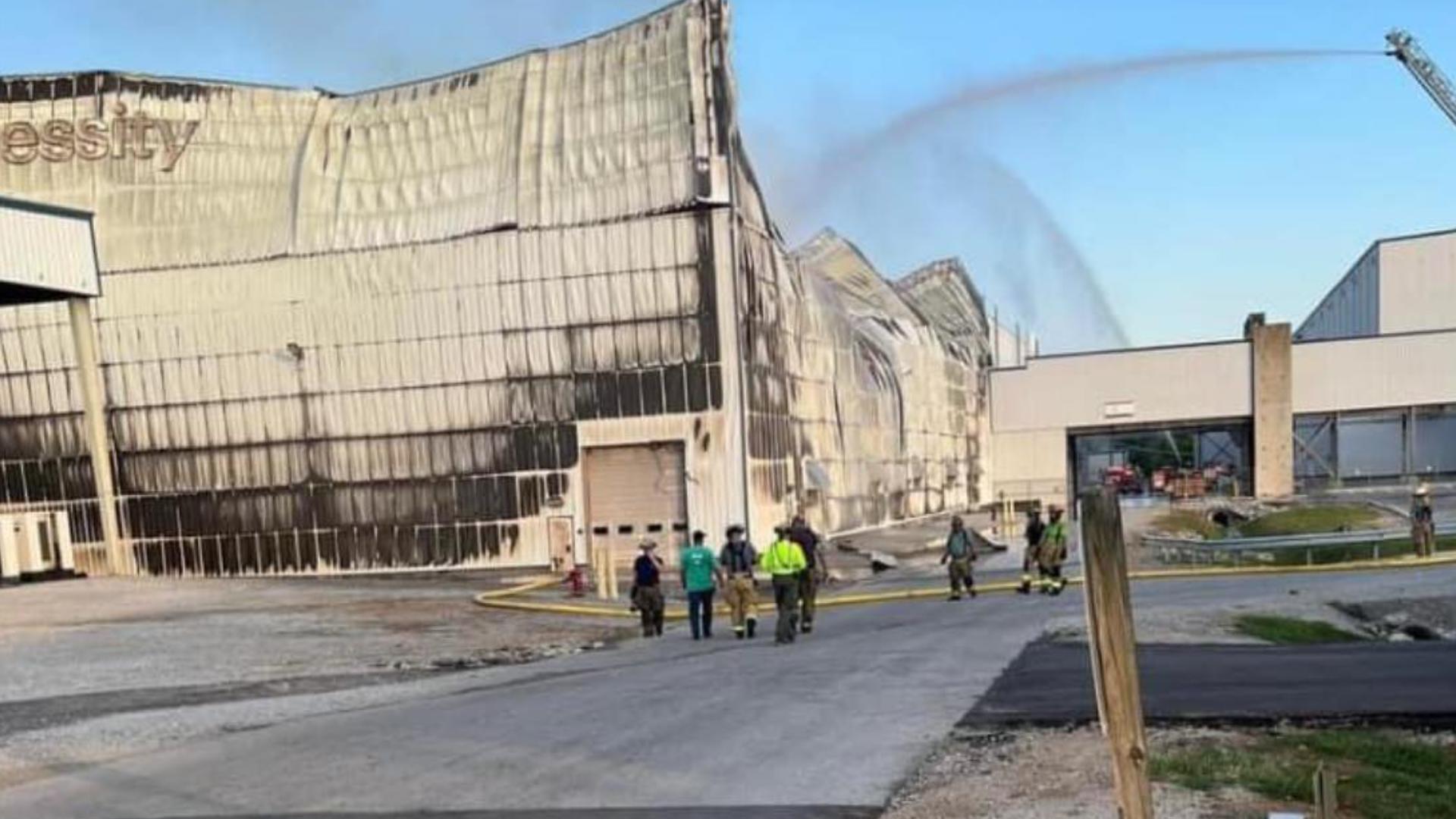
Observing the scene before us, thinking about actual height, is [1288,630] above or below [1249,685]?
below

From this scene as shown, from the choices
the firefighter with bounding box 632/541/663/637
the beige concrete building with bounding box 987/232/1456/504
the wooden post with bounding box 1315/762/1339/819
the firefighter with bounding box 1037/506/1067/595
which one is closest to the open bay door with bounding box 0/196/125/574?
the firefighter with bounding box 632/541/663/637

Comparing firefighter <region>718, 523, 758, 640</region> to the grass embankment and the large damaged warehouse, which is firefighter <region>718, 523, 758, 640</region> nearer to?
the grass embankment

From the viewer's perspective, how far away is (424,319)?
33969 mm

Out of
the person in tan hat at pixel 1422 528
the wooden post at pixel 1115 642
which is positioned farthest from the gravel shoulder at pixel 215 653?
the person in tan hat at pixel 1422 528

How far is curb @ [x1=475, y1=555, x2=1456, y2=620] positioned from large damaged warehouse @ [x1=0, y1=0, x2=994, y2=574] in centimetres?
622

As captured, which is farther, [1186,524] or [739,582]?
[1186,524]

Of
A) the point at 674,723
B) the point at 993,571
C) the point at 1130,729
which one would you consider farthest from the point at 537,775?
the point at 993,571

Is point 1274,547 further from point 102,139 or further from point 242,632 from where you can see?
point 102,139

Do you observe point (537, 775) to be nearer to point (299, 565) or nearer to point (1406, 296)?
point (299, 565)

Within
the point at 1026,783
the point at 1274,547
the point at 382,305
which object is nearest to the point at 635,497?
the point at 382,305

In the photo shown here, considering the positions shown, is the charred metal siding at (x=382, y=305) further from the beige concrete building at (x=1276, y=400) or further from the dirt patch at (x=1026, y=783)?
the beige concrete building at (x=1276, y=400)

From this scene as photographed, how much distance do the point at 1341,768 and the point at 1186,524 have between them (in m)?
40.3

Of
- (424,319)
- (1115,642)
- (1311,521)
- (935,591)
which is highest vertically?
(424,319)

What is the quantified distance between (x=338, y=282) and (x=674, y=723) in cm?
2702
